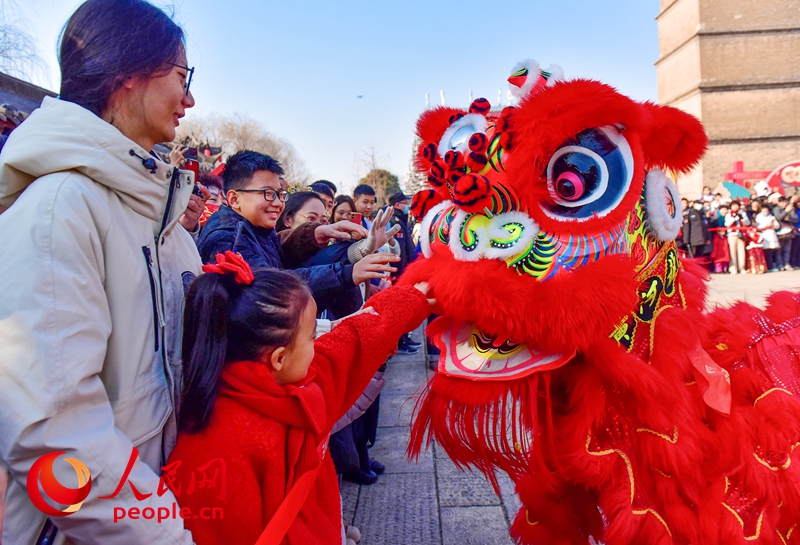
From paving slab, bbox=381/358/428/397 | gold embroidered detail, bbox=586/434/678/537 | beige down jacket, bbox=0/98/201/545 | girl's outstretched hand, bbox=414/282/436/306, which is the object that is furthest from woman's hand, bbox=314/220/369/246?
paving slab, bbox=381/358/428/397

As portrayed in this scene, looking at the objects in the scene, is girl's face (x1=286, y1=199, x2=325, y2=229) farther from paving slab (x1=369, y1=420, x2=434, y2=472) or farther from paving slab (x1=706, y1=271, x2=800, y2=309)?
paving slab (x1=706, y1=271, x2=800, y2=309)

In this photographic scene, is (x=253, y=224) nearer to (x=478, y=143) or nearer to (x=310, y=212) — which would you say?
(x=310, y=212)

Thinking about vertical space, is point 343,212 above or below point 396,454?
above

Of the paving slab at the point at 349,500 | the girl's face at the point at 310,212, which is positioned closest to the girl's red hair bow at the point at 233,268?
the paving slab at the point at 349,500

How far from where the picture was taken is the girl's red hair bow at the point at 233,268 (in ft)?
3.81

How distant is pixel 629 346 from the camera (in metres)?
1.47

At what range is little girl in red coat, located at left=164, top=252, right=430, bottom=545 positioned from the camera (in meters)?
1.07

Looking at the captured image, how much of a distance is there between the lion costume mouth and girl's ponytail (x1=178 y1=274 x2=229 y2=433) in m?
0.65

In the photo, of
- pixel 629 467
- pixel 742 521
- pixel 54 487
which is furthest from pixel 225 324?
pixel 742 521

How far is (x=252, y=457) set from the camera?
1.09 meters

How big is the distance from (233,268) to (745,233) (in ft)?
41.3

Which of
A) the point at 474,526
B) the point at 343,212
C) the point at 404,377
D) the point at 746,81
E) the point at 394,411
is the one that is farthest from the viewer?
the point at 746,81

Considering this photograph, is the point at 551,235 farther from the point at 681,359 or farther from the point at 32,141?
the point at 32,141

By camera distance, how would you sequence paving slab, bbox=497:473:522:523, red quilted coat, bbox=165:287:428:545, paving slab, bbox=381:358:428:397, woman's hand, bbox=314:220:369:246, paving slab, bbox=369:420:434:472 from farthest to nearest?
paving slab, bbox=381:358:428:397, paving slab, bbox=369:420:434:472, woman's hand, bbox=314:220:369:246, paving slab, bbox=497:473:522:523, red quilted coat, bbox=165:287:428:545
